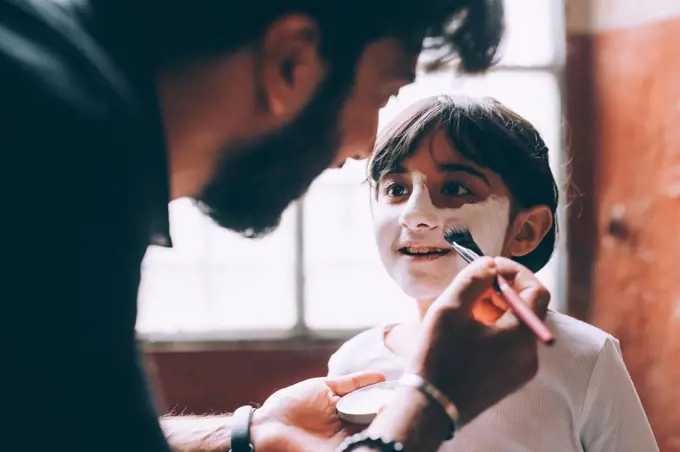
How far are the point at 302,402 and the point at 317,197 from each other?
33.2 inches

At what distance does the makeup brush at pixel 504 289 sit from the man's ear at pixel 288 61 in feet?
0.70

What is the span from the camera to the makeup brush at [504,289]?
0.48m

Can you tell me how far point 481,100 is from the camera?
854 millimetres

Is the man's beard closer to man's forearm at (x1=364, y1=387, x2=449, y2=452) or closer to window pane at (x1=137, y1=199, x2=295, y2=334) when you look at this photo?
man's forearm at (x1=364, y1=387, x2=449, y2=452)

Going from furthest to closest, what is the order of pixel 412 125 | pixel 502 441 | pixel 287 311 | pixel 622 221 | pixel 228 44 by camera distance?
Answer: pixel 287 311
pixel 622 221
pixel 412 125
pixel 502 441
pixel 228 44

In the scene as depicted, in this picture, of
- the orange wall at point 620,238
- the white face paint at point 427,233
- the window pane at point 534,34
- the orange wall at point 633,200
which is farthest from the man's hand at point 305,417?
the window pane at point 534,34

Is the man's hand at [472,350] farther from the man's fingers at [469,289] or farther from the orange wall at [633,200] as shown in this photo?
the orange wall at [633,200]

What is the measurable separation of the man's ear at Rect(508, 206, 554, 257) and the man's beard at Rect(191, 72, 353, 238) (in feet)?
0.96

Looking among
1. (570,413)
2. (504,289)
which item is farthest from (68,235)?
(570,413)

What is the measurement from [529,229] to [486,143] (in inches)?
4.5

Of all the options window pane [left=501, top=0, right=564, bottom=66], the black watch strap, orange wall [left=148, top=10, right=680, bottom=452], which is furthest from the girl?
window pane [left=501, top=0, right=564, bottom=66]

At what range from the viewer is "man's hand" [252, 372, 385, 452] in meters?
0.74

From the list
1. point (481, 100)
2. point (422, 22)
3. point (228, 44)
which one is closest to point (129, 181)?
point (228, 44)

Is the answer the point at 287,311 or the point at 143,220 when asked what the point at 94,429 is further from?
the point at 287,311
